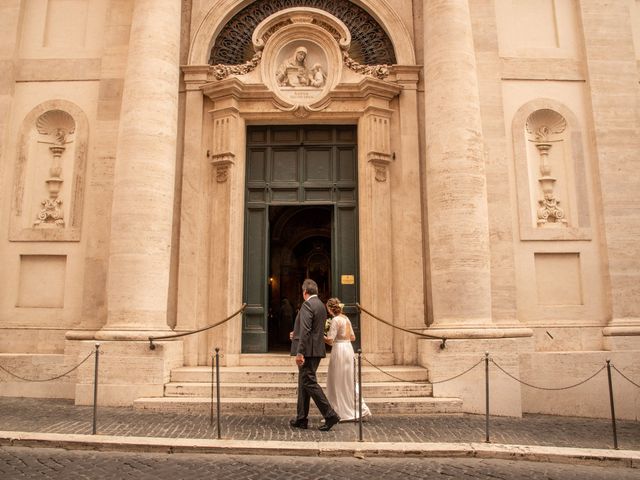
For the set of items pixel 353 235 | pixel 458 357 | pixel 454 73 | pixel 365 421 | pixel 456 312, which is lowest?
pixel 365 421

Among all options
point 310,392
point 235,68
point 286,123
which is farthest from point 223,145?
point 310,392

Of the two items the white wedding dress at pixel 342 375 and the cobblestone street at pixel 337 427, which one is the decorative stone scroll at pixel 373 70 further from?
the cobblestone street at pixel 337 427

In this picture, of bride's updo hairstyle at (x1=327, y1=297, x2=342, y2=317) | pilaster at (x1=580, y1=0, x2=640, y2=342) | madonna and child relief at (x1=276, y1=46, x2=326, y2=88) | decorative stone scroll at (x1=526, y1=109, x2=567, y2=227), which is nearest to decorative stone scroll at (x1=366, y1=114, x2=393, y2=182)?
madonna and child relief at (x1=276, y1=46, x2=326, y2=88)

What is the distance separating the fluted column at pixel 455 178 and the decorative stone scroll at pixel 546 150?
1.86m

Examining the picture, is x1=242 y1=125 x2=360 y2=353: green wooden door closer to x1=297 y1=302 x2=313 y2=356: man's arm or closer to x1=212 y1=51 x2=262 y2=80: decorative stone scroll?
x1=212 y1=51 x2=262 y2=80: decorative stone scroll

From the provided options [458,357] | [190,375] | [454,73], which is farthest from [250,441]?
[454,73]

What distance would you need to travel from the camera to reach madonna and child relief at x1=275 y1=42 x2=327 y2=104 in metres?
11.1

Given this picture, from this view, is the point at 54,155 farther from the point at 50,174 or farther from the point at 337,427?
the point at 337,427

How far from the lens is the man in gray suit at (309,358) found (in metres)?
6.88

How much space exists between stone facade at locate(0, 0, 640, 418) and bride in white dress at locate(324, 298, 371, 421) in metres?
1.80

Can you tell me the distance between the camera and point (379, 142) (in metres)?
10.7

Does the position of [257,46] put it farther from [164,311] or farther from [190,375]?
[190,375]

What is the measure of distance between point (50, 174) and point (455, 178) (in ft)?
27.0

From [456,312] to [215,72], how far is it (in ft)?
23.1
